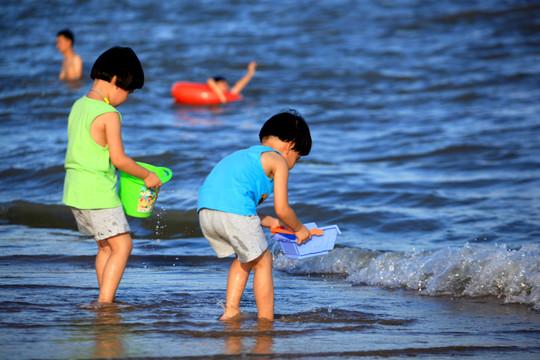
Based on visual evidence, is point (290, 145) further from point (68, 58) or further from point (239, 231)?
point (68, 58)

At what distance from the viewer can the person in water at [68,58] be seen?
592 inches

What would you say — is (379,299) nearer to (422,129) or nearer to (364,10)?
(422,129)

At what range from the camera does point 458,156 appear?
9.79 meters

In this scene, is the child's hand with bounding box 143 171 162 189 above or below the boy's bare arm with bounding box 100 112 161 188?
below

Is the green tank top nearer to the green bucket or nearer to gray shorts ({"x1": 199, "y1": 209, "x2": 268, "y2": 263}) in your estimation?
the green bucket

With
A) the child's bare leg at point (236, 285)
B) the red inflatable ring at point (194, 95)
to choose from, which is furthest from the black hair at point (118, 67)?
the red inflatable ring at point (194, 95)

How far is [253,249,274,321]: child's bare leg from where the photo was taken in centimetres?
372

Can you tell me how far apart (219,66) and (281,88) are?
3.07m

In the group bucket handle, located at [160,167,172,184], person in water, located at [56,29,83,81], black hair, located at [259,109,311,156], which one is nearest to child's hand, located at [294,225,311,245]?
black hair, located at [259,109,311,156]

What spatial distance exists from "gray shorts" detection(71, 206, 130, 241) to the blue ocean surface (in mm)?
409

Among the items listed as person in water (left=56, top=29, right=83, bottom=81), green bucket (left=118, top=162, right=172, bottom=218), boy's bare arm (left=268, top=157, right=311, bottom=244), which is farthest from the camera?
person in water (left=56, top=29, right=83, bottom=81)

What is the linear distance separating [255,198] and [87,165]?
89 centimetres

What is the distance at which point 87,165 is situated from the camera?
371cm

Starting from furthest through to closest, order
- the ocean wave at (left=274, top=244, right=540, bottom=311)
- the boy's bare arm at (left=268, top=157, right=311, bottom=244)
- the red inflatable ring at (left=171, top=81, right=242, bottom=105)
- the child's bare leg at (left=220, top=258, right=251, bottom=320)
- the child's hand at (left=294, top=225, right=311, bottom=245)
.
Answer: the red inflatable ring at (left=171, top=81, right=242, bottom=105)
the ocean wave at (left=274, top=244, right=540, bottom=311)
the child's bare leg at (left=220, top=258, right=251, bottom=320)
the child's hand at (left=294, top=225, right=311, bottom=245)
the boy's bare arm at (left=268, top=157, right=311, bottom=244)
